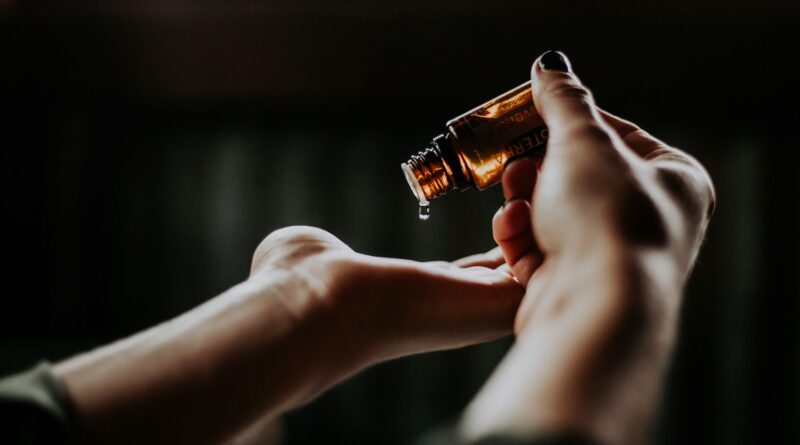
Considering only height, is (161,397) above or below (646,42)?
below

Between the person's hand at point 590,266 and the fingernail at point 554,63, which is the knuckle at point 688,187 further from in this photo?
the fingernail at point 554,63

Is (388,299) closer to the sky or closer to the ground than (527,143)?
closer to the ground

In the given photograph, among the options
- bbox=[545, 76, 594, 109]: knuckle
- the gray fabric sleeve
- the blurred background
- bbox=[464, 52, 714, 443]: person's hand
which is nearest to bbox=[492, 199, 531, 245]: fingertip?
bbox=[464, 52, 714, 443]: person's hand

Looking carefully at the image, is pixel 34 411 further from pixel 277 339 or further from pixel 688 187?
pixel 688 187

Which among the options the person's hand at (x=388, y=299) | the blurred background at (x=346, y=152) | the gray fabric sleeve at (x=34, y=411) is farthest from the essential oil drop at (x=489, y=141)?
the blurred background at (x=346, y=152)

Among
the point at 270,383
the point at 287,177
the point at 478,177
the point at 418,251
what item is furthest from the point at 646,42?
the point at 270,383

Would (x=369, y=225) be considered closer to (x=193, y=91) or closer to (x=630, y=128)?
(x=193, y=91)

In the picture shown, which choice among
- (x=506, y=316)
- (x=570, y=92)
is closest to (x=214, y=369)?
(x=506, y=316)

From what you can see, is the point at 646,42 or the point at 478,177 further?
the point at 646,42
